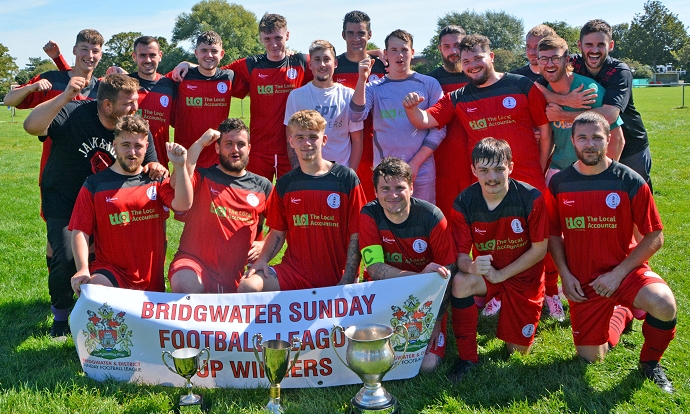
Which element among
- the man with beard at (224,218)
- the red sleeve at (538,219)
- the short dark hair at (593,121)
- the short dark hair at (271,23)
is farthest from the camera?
the short dark hair at (271,23)

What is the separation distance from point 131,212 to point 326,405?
7.86 ft

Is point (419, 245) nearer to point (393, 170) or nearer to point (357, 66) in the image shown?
point (393, 170)

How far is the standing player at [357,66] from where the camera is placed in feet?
22.4

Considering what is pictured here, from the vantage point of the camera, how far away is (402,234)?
15.9ft

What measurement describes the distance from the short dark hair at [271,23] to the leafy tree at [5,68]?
69428 millimetres

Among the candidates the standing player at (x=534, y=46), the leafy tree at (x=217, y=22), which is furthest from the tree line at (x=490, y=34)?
the standing player at (x=534, y=46)

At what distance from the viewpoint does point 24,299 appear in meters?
6.29

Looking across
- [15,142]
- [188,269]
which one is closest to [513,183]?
[188,269]

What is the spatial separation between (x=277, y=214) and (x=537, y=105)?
8.98ft

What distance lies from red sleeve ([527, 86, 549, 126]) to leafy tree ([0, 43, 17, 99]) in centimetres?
7184

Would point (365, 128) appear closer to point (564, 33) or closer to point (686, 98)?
point (686, 98)

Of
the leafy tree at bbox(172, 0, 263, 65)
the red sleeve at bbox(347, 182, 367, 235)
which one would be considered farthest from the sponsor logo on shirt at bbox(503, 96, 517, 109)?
the leafy tree at bbox(172, 0, 263, 65)

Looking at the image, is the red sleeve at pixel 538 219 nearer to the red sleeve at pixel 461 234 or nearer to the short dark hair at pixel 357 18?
the red sleeve at pixel 461 234

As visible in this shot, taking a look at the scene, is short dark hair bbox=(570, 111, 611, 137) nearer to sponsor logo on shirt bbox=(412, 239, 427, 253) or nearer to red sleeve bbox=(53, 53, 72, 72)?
sponsor logo on shirt bbox=(412, 239, 427, 253)
